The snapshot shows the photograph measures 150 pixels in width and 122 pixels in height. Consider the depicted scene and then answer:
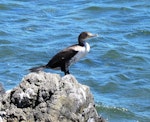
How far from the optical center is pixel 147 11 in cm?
2131

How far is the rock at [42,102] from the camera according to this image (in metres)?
8.46

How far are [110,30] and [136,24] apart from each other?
986 mm

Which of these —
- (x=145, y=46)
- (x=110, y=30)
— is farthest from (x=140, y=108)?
(x=110, y=30)

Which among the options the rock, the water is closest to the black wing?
the rock

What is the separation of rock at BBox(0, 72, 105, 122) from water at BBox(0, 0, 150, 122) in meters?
4.02

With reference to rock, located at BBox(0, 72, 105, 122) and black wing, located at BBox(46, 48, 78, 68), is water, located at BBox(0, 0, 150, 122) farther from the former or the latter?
rock, located at BBox(0, 72, 105, 122)

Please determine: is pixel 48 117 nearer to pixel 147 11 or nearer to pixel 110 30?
pixel 110 30

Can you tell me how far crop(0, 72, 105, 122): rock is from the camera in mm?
8461

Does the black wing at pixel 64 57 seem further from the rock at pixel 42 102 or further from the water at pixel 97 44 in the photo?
the water at pixel 97 44

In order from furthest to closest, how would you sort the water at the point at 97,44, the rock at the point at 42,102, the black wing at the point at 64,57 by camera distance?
the water at the point at 97,44 < the black wing at the point at 64,57 < the rock at the point at 42,102

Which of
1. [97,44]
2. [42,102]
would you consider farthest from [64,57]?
[97,44]

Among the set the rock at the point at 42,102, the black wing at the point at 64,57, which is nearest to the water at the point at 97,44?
the black wing at the point at 64,57

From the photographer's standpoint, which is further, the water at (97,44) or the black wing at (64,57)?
the water at (97,44)

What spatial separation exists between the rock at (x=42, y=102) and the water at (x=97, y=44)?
4019 mm
